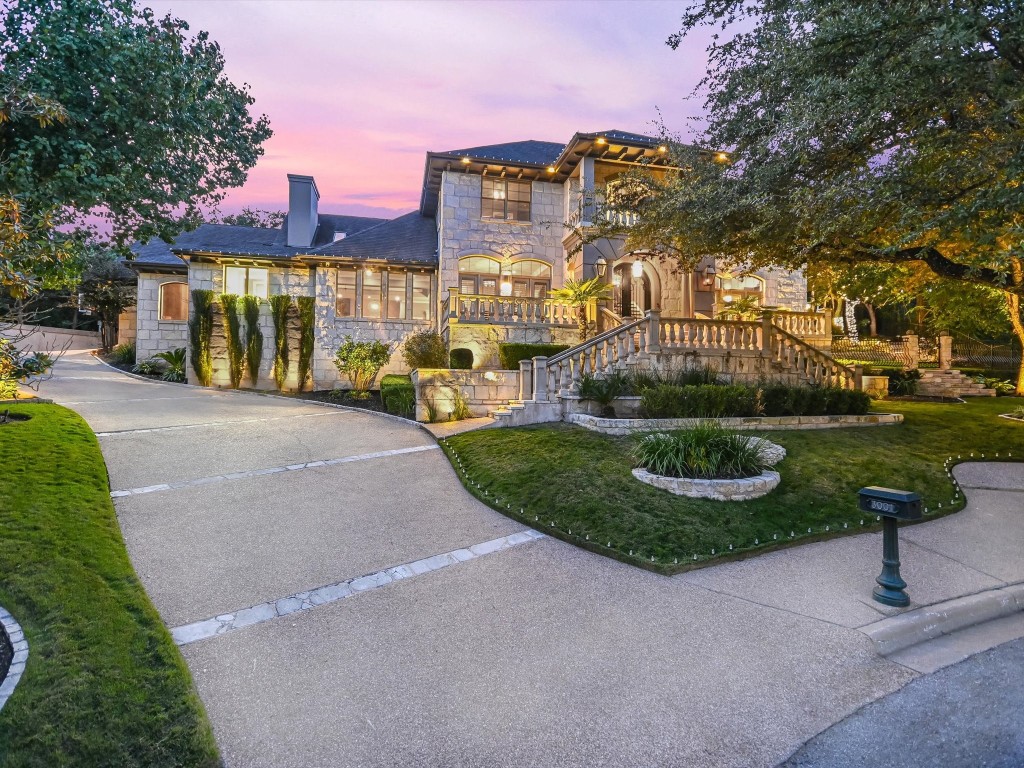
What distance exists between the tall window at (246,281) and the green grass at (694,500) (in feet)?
44.9

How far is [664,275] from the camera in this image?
18.9m

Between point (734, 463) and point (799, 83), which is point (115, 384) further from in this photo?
point (799, 83)

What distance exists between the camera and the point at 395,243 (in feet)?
67.0

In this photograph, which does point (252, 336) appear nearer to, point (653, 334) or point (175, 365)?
point (175, 365)

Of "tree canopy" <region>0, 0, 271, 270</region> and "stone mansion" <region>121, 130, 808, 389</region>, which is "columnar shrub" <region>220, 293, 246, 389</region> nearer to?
"stone mansion" <region>121, 130, 808, 389</region>

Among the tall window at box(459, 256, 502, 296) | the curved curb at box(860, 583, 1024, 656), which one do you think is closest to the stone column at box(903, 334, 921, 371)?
the tall window at box(459, 256, 502, 296)

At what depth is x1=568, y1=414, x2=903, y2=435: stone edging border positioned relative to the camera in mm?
9102

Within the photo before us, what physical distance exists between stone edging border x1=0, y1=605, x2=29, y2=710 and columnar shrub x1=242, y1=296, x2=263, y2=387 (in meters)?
16.9

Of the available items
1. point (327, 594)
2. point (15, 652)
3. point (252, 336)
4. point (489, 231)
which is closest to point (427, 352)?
point (489, 231)

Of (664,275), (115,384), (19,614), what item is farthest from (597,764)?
(115,384)

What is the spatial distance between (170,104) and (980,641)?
1082 centimetres

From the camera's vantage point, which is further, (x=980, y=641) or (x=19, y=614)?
(x=980, y=641)

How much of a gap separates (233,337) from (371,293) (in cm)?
527

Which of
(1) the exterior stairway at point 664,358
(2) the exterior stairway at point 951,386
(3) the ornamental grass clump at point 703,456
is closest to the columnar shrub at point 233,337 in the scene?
(1) the exterior stairway at point 664,358
